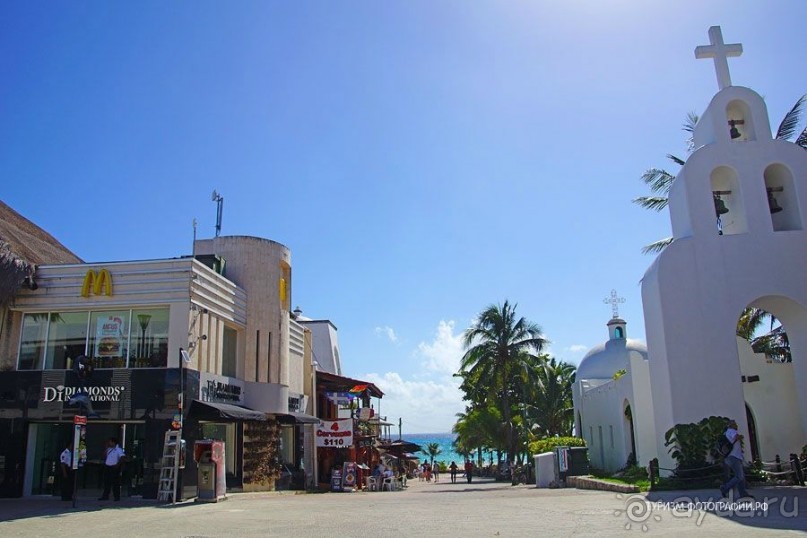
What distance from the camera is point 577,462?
25.3 metres

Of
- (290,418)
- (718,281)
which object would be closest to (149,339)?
(290,418)

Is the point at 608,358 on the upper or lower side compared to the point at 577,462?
upper

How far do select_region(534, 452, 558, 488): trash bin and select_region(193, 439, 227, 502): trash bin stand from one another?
12.6 m

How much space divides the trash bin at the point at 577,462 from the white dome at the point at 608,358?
39.7 feet

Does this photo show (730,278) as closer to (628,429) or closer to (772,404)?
(772,404)

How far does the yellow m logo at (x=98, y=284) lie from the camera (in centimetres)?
2067

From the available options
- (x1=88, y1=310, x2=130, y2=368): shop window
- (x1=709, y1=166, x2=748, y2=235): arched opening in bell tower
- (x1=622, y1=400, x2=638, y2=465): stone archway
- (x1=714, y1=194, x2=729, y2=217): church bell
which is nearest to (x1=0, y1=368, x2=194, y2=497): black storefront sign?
(x1=88, y1=310, x2=130, y2=368): shop window

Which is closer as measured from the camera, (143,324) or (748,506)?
(748,506)

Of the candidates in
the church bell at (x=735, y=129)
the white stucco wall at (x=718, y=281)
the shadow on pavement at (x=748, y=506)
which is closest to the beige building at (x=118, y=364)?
the shadow on pavement at (x=748, y=506)

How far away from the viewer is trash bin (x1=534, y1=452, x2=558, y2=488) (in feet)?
83.9

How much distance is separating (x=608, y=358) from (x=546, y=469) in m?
13.0

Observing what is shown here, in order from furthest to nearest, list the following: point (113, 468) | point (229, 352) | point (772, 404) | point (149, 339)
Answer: point (229, 352) < point (772, 404) < point (149, 339) < point (113, 468)

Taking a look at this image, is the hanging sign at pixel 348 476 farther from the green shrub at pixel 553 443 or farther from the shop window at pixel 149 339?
the shop window at pixel 149 339

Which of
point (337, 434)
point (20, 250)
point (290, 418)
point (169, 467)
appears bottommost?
point (169, 467)
